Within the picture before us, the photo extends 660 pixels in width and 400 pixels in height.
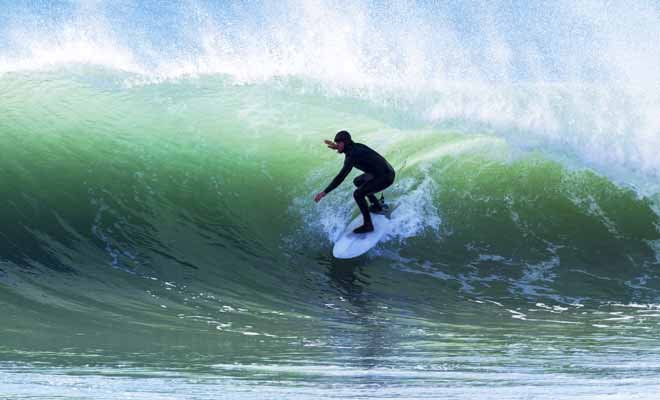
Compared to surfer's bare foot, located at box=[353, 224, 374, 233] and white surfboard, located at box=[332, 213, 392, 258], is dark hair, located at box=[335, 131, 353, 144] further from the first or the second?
white surfboard, located at box=[332, 213, 392, 258]

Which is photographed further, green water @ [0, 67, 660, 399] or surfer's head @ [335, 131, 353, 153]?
surfer's head @ [335, 131, 353, 153]

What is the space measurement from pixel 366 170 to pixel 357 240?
882mm

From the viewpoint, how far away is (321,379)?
438 cm

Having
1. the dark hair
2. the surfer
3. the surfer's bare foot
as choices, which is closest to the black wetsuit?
the surfer

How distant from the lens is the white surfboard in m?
8.98

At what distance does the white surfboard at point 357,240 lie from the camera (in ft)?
29.5

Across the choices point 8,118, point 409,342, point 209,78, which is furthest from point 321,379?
point 209,78

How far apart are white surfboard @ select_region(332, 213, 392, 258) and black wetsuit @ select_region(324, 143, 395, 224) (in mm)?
443

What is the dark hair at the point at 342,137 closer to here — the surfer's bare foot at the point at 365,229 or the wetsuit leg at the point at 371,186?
the wetsuit leg at the point at 371,186

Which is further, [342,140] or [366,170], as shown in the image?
[366,170]

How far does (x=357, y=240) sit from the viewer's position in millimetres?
9031

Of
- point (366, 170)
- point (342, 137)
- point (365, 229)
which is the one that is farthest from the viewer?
point (365, 229)

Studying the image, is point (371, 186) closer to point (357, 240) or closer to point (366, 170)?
point (366, 170)

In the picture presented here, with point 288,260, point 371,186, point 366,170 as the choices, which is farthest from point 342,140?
point 288,260
